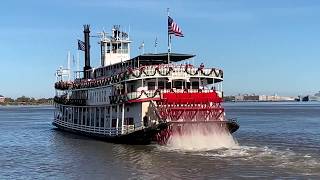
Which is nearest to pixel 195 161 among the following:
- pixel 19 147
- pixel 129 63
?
pixel 129 63

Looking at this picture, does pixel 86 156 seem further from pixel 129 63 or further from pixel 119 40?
pixel 119 40

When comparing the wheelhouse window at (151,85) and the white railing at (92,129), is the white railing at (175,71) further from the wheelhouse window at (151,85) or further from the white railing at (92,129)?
the white railing at (92,129)

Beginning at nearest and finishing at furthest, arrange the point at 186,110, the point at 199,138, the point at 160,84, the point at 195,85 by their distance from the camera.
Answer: the point at 199,138, the point at 186,110, the point at 160,84, the point at 195,85

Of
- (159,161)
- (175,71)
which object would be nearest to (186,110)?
(175,71)

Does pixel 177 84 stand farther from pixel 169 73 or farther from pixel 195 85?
pixel 169 73

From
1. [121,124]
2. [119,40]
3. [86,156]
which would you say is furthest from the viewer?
[119,40]

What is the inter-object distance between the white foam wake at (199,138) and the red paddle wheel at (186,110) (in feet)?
1.31

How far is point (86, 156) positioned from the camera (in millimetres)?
36062

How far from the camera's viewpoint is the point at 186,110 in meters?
39.2

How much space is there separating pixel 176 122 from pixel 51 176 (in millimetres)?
11988

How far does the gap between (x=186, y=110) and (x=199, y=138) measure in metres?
2.35

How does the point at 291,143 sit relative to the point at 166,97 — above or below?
below

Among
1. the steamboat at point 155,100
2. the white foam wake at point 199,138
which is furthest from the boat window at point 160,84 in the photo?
the white foam wake at point 199,138

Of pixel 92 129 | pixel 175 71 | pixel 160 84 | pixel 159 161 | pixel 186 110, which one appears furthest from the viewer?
pixel 92 129
